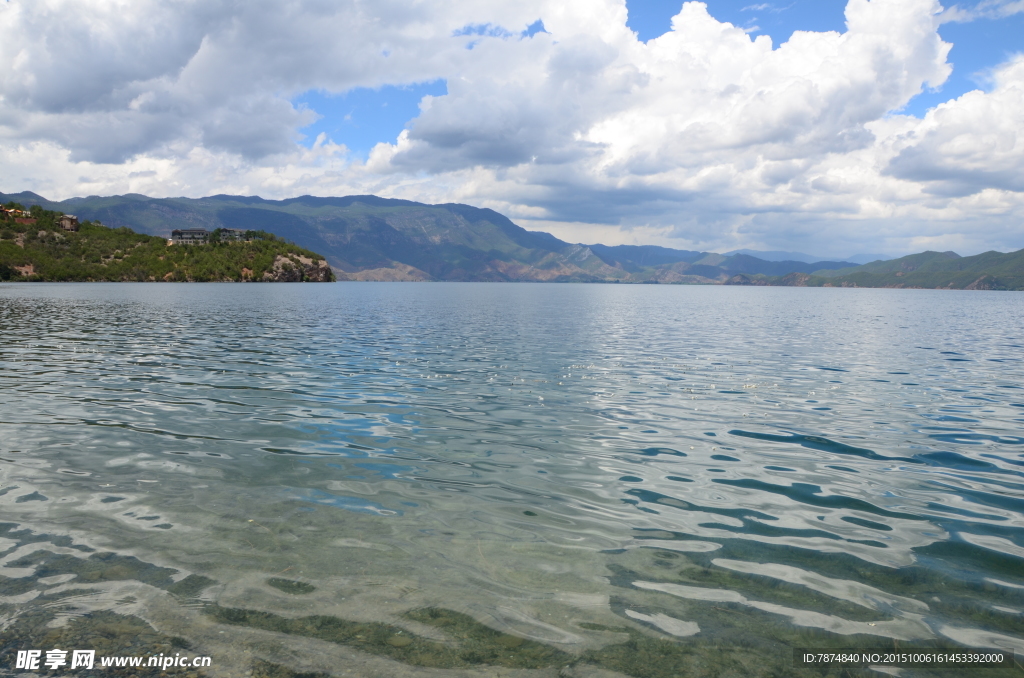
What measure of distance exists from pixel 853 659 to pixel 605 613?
333 cm

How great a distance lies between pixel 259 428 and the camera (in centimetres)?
1944

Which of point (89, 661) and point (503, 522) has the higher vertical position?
point (89, 661)

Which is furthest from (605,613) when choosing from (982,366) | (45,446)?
(982,366)

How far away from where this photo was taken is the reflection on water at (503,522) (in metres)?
7.75

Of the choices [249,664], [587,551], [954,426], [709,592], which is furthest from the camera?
[954,426]

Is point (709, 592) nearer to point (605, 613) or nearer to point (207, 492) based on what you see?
point (605, 613)

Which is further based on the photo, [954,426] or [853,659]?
[954,426]

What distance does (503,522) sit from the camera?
1205 centimetres

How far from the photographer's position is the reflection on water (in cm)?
775

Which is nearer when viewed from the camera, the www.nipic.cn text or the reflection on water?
the www.nipic.cn text

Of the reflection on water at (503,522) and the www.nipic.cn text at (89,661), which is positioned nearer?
the www.nipic.cn text at (89,661)

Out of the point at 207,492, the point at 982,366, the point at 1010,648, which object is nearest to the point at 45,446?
the point at 207,492

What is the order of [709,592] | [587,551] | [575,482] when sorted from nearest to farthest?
[709,592], [587,551], [575,482]

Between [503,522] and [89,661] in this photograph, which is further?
[503,522]
